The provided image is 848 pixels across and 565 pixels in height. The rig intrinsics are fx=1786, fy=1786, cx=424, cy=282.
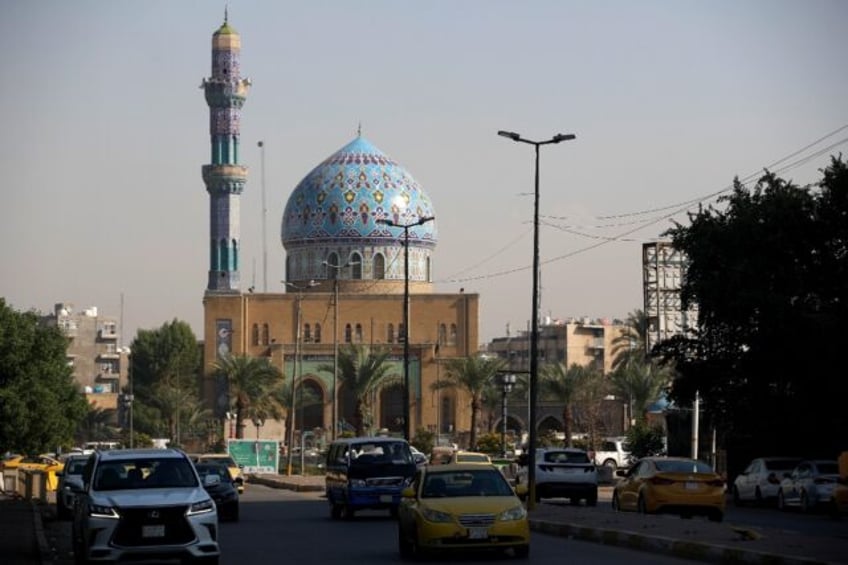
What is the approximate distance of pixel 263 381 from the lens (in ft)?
263

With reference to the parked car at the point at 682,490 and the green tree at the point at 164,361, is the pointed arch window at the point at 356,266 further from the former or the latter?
the parked car at the point at 682,490

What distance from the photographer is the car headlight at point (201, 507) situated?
1739 cm

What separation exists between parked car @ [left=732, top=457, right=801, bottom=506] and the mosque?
57902mm

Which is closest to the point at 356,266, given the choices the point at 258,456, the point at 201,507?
the point at 258,456

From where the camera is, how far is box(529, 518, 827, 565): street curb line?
1659cm

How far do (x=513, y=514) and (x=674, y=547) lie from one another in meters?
1.82

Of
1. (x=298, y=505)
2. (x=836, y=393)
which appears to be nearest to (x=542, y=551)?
(x=298, y=505)

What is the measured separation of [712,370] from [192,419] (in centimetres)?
5324

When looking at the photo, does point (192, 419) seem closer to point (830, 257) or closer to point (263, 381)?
point (263, 381)

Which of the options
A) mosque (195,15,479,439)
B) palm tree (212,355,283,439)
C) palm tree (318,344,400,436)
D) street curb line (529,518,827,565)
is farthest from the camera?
mosque (195,15,479,439)

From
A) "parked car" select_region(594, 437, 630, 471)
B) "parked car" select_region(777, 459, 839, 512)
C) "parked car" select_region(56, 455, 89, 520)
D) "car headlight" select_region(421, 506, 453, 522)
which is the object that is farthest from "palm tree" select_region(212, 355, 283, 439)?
"car headlight" select_region(421, 506, 453, 522)

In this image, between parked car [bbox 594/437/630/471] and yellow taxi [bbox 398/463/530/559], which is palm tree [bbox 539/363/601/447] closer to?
parked car [bbox 594/437/630/471]

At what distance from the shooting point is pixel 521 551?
18.7 metres

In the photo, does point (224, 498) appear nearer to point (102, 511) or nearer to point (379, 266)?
point (102, 511)
